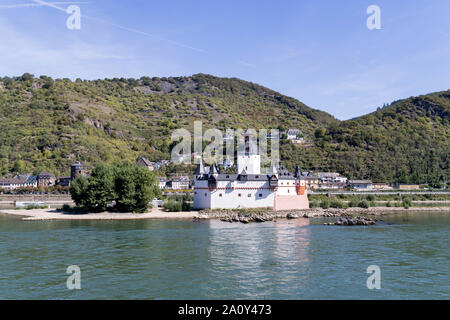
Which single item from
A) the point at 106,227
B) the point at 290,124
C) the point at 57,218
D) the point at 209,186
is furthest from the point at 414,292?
the point at 290,124

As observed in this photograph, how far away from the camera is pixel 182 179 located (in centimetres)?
10050

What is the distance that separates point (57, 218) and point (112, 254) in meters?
28.9

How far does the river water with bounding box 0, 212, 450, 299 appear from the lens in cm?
2027

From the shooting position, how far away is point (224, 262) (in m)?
26.4

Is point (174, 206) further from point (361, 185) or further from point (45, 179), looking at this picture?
point (361, 185)

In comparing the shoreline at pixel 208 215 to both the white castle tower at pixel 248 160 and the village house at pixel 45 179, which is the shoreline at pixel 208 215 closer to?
the white castle tower at pixel 248 160

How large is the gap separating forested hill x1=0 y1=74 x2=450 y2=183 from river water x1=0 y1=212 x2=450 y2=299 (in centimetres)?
7080

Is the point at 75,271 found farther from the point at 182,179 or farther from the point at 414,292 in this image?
the point at 182,179

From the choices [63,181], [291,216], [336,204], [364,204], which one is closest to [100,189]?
[291,216]

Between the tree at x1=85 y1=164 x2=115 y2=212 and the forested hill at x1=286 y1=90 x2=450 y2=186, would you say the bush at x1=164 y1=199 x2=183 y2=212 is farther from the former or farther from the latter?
the forested hill at x1=286 y1=90 x2=450 y2=186

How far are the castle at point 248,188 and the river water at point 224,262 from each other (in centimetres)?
1547

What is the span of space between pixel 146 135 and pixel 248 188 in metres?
96.8

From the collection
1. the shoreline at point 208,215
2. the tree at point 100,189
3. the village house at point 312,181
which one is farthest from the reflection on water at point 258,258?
the village house at point 312,181

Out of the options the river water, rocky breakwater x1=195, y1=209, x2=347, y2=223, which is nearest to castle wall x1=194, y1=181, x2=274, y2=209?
rocky breakwater x1=195, y1=209, x2=347, y2=223
